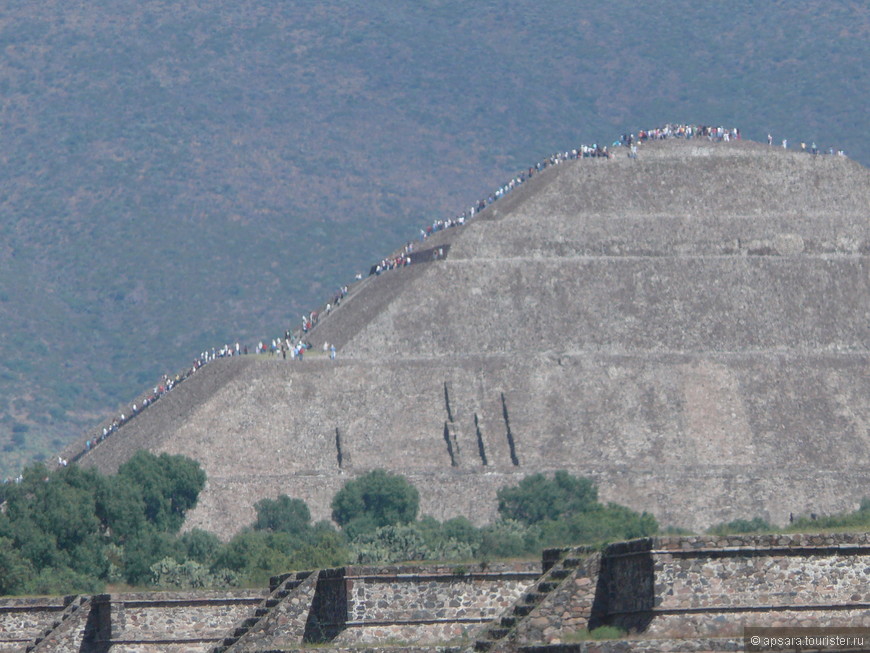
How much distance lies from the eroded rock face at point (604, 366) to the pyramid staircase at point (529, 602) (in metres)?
55.1

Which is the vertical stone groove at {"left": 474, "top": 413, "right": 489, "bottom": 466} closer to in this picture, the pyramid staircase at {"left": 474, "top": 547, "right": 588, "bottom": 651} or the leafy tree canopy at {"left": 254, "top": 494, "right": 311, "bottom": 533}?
the leafy tree canopy at {"left": 254, "top": 494, "right": 311, "bottom": 533}

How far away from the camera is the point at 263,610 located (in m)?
30.9

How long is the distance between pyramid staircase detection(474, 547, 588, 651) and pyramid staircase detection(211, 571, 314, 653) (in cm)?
529

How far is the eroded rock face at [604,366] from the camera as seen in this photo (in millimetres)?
83688

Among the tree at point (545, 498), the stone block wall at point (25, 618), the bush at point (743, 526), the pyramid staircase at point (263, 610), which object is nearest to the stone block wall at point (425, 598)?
the pyramid staircase at point (263, 610)

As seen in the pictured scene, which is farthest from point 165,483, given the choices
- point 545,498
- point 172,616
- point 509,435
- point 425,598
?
point 425,598

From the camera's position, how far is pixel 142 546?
68625mm

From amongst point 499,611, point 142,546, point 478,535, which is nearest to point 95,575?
point 142,546

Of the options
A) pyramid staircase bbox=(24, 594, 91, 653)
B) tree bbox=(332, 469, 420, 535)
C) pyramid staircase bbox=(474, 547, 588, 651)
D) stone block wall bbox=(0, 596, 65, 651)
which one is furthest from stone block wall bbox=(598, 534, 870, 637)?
tree bbox=(332, 469, 420, 535)

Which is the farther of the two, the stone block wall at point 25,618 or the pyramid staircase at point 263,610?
the stone block wall at point 25,618

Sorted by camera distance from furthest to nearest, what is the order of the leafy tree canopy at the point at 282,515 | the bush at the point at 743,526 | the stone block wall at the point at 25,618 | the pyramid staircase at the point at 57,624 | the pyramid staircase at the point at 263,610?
the leafy tree canopy at the point at 282,515, the bush at the point at 743,526, the stone block wall at the point at 25,618, the pyramid staircase at the point at 57,624, the pyramid staircase at the point at 263,610

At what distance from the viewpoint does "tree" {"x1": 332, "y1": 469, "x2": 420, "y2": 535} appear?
263 feet

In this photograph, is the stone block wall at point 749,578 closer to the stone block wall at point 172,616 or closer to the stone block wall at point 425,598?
the stone block wall at point 425,598

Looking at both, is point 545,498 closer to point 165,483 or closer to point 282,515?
point 282,515
